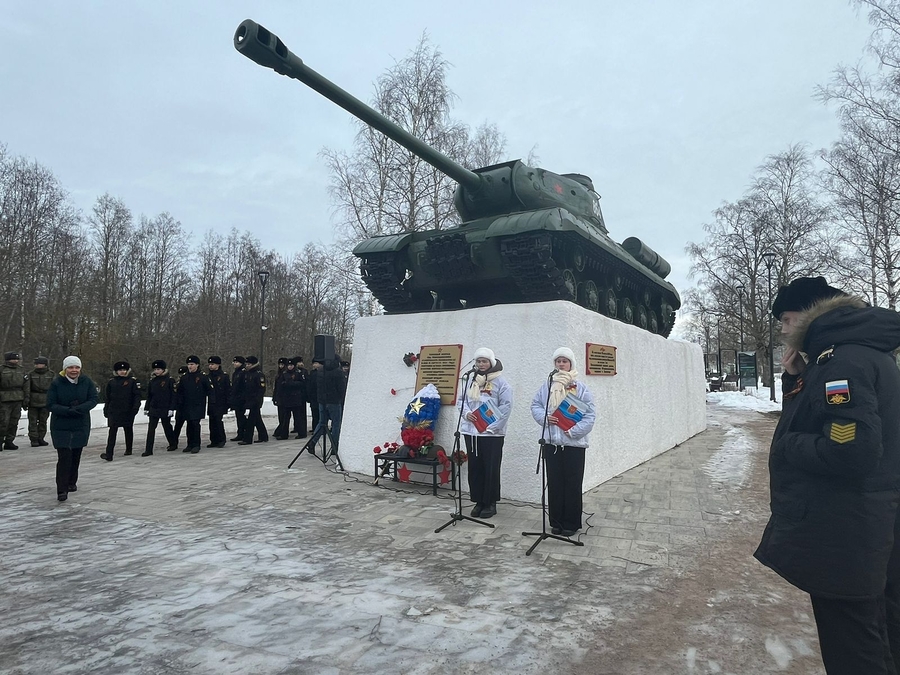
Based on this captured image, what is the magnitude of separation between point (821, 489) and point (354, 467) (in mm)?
6619

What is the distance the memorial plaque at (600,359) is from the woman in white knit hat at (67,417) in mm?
5801

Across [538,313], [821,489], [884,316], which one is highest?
[538,313]

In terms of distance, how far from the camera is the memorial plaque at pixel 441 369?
716 cm

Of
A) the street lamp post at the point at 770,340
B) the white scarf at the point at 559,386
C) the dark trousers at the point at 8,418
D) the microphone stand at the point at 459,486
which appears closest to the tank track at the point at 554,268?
the microphone stand at the point at 459,486

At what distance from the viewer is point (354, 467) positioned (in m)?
7.89

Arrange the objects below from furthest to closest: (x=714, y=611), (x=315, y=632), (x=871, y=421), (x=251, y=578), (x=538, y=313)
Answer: (x=538, y=313) → (x=251, y=578) → (x=714, y=611) → (x=315, y=632) → (x=871, y=421)

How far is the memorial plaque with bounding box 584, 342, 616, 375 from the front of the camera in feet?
23.1

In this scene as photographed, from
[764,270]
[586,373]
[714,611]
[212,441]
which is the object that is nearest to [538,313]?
[586,373]

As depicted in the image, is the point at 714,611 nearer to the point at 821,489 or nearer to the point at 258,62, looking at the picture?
the point at 821,489

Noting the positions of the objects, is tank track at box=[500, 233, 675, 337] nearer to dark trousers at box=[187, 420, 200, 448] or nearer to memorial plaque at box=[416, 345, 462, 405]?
memorial plaque at box=[416, 345, 462, 405]

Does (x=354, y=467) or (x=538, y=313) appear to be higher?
(x=538, y=313)

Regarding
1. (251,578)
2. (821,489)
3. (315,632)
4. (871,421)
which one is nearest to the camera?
(871,421)

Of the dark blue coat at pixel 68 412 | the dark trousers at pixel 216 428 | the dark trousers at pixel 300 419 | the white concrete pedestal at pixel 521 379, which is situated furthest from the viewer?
the dark trousers at pixel 300 419

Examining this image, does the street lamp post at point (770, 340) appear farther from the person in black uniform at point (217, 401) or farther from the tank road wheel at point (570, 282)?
the person in black uniform at point (217, 401)
